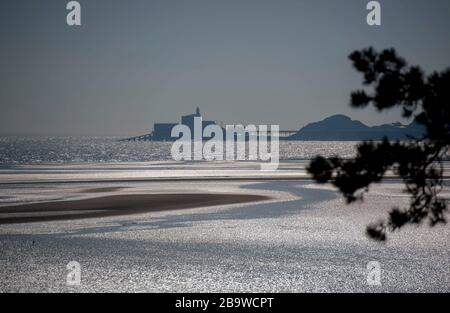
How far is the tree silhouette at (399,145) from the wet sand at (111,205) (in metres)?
19.3

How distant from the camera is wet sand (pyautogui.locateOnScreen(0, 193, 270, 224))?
1086 inches

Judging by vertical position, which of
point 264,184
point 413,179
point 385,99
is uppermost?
point 385,99

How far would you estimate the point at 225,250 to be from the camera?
19.2 meters

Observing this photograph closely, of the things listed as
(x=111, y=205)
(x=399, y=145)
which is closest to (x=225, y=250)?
(x=399, y=145)

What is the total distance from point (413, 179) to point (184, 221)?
54.4 feet

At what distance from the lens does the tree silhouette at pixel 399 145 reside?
33.9 ft

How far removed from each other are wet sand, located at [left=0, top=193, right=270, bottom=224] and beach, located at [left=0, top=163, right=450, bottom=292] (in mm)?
427

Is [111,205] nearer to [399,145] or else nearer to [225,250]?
[225,250]

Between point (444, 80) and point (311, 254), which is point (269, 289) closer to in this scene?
point (311, 254)

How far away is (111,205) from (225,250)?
14.6 m

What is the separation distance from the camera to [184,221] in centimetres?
2602

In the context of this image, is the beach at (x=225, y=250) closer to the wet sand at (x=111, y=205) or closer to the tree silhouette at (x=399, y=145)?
the wet sand at (x=111, y=205)

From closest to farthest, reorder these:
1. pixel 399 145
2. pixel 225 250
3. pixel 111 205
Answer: pixel 399 145 → pixel 225 250 → pixel 111 205

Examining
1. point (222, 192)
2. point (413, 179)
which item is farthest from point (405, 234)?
point (222, 192)
